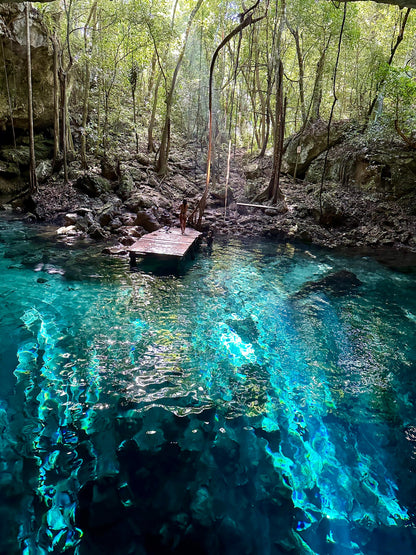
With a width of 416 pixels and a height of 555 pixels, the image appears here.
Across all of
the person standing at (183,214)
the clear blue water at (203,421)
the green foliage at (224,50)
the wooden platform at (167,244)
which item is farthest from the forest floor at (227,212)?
the clear blue water at (203,421)

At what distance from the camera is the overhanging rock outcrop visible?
38.8 ft

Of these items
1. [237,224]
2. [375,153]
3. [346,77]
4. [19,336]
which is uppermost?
[346,77]

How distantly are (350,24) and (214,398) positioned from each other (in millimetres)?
15491

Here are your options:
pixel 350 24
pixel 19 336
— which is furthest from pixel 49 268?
pixel 350 24

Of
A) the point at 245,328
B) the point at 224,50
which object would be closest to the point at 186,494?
the point at 245,328

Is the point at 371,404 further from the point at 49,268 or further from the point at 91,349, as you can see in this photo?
the point at 49,268

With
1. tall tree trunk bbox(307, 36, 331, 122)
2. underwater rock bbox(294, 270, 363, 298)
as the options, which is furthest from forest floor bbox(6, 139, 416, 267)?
tall tree trunk bbox(307, 36, 331, 122)

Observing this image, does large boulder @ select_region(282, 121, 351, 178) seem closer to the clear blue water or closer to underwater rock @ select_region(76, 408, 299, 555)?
the clear blue water

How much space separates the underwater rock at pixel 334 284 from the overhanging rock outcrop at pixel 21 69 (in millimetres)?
→ 12307

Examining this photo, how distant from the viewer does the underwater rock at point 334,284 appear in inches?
286

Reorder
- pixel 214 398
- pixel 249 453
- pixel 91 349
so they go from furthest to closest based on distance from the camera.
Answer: pixel 91 349
pixel 214 398
pixel 249 453

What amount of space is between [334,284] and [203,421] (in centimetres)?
543

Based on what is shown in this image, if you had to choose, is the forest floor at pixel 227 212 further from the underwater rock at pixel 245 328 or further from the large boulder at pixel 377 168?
the underwater rock at pixel 245 328

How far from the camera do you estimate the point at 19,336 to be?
4.82 m
